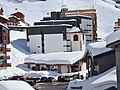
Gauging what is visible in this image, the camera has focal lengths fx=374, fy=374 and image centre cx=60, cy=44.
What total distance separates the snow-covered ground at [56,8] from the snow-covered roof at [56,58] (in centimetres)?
4165

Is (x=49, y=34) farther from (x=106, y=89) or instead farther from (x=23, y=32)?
(x=106, y=89)

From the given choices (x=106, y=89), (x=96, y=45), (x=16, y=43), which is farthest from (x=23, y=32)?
(x=106, y=89)

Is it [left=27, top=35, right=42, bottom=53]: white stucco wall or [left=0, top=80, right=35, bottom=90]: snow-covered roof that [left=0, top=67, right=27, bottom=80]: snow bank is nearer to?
[left=27, top=35, right=42, bottom=53]: white stucco wall

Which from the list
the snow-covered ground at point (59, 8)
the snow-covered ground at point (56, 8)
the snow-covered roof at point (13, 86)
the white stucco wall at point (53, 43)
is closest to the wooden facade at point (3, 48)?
the white stucco wall at point (53, 43)

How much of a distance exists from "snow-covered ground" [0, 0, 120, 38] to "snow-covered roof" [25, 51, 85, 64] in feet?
137

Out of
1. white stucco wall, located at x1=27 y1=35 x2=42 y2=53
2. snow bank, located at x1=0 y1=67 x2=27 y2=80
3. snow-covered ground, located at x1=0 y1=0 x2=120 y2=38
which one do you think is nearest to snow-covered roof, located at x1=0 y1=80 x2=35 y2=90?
snow bank, located at x1=0 y1=67 x2=27 y2=80

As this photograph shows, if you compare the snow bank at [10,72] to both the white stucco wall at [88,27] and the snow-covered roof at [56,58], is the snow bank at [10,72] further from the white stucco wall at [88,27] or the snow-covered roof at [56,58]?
the white stucco wall at [88,27]

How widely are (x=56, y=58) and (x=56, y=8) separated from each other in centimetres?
5663

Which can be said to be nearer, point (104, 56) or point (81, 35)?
point (104, 56)

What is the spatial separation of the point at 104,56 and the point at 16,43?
30.8 meters

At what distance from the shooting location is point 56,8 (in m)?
100

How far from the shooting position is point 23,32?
59219mm

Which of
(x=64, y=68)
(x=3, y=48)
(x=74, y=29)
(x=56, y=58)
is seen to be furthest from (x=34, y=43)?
(x=3, y=48)

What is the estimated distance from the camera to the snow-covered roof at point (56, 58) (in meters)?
43.4
